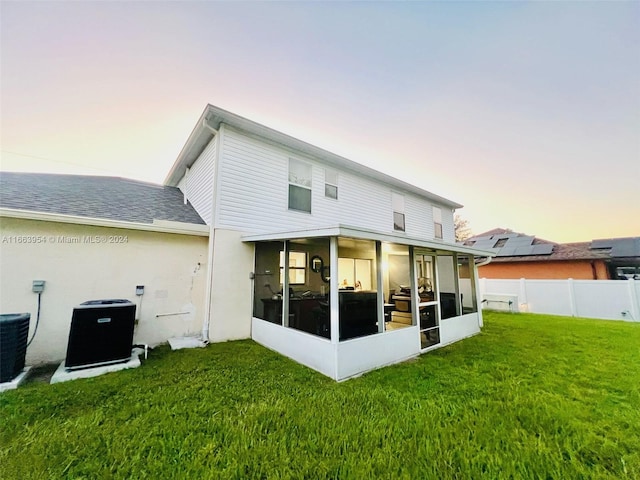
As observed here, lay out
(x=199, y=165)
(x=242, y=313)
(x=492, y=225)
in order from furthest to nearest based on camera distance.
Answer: (x=492, y=225)
(x=199, y=165)
(x=242, y=313)

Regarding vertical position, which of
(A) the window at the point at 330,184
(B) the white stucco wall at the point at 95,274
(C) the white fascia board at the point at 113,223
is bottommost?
(B) the white stucco wall at the point at 95,274

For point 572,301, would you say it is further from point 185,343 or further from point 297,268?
point 185,343

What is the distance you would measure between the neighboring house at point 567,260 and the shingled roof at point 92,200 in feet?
55.7

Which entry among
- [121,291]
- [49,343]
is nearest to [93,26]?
[121,291]

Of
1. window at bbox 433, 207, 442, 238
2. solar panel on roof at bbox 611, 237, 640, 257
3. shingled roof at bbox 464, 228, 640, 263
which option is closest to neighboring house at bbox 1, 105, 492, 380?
window at bbox 433, 207, 442, 238

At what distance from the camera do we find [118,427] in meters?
2.57

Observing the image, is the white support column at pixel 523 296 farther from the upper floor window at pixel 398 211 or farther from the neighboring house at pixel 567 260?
the upper floor window at pixel 398 211

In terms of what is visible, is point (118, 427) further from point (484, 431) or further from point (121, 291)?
point (484, 431)

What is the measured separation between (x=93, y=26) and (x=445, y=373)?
1015 centimetres

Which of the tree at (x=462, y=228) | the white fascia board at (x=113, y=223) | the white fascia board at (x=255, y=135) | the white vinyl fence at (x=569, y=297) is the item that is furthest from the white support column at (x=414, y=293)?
the tree at (x=462, y=228)

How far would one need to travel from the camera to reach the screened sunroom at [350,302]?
13.5 feet

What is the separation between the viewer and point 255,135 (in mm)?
6469

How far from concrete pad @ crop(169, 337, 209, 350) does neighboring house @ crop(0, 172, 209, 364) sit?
218mm

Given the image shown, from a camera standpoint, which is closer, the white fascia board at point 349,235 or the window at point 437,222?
the white fascia board at point 349,235
